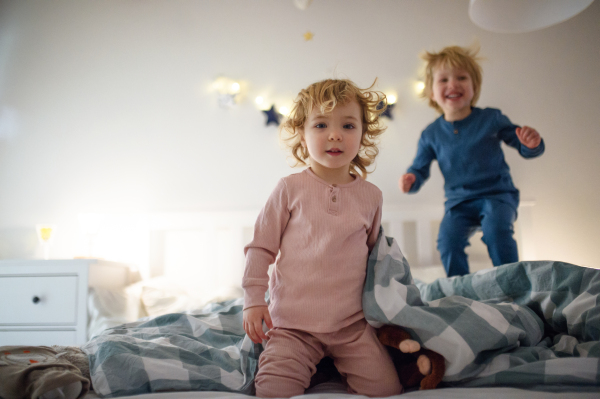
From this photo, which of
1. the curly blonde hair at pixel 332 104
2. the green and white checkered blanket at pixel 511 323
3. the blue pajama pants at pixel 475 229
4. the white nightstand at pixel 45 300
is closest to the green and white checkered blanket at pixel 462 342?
the green and white checkered blanket at pixel 511 323

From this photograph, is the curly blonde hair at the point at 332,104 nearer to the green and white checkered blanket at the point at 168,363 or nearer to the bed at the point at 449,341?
the bed at the point at 449,341

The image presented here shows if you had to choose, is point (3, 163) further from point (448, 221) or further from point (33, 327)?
point (448, 221)

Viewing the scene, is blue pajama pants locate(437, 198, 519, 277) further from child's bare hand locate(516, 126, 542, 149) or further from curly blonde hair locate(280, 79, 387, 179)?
curly blonde hair locate(280, 79, 387, 179)

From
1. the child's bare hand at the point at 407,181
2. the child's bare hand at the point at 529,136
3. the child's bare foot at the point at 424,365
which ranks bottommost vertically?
the child's bare foot at the point at 424,365

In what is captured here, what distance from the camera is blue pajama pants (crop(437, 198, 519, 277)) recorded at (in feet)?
5.05

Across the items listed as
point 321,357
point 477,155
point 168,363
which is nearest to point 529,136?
point 477,155

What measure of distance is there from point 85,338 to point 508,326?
153cm

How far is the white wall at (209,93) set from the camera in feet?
7.43

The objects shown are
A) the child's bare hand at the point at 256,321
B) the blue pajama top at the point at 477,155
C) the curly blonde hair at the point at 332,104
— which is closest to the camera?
the child's bare hand at the point at 256,321

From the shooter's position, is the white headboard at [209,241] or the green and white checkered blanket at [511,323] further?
the white headboard at [209,241]

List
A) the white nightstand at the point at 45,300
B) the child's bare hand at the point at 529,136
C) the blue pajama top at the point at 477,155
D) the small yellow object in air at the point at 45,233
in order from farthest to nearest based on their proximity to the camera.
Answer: the small yellow object in air at the point at 45,233 → the white nightstand at the point at 45,300 → the blue pajama top at the point at 477,155 → the child's bare hand at the point at 529,136

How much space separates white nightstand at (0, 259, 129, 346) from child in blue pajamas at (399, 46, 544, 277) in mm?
1363

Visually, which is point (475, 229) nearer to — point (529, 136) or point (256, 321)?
point (529, 136)

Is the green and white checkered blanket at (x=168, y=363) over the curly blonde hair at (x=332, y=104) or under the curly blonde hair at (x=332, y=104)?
under
